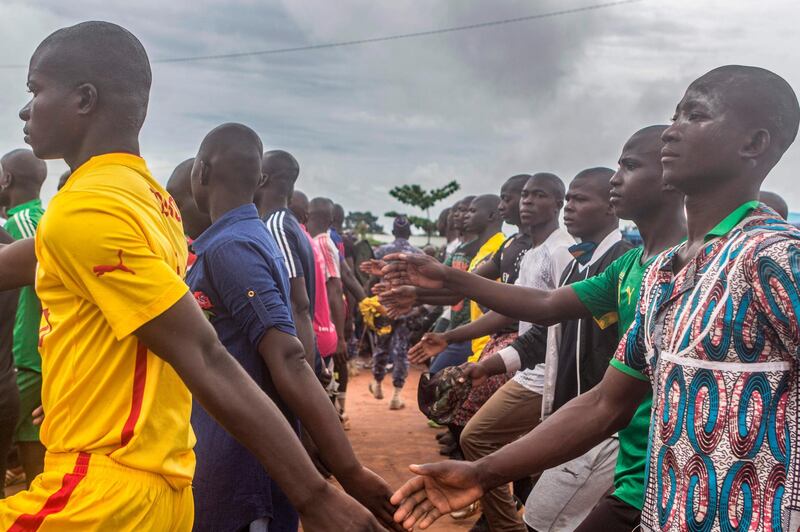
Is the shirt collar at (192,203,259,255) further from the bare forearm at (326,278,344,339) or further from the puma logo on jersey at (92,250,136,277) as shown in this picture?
the bare forearm at (326,278,344,339)

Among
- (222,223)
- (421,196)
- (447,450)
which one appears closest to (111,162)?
(222,223)

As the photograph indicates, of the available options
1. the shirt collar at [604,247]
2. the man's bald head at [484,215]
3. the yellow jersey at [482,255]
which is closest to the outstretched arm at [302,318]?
the shirt collar at [604,247]

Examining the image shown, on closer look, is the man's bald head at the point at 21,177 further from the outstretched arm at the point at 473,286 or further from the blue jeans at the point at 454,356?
the blue jeans at the point at 454,356

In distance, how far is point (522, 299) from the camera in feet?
12.3

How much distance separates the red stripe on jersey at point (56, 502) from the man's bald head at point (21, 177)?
382 cm

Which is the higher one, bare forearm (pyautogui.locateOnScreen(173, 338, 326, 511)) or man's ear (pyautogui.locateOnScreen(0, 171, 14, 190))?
man's ear (pyautogui.locateOnScreen(0, 171, 14, 190))

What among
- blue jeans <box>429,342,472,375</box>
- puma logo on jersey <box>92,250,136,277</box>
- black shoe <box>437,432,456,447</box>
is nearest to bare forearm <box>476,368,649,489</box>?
puma logo on jersey <box>92,250,136,277</box>

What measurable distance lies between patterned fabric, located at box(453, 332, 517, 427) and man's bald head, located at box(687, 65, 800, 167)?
3490 millimetres

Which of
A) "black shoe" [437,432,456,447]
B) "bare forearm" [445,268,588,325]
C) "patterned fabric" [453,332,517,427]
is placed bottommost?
"black shoe" [437,432,456,447]

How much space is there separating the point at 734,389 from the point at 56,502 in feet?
5.49

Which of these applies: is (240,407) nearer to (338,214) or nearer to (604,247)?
(604,247)

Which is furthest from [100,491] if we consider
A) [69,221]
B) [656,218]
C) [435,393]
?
[435,393]

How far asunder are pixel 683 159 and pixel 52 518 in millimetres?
1962

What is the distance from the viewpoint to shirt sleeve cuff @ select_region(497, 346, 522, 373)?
197 inches
